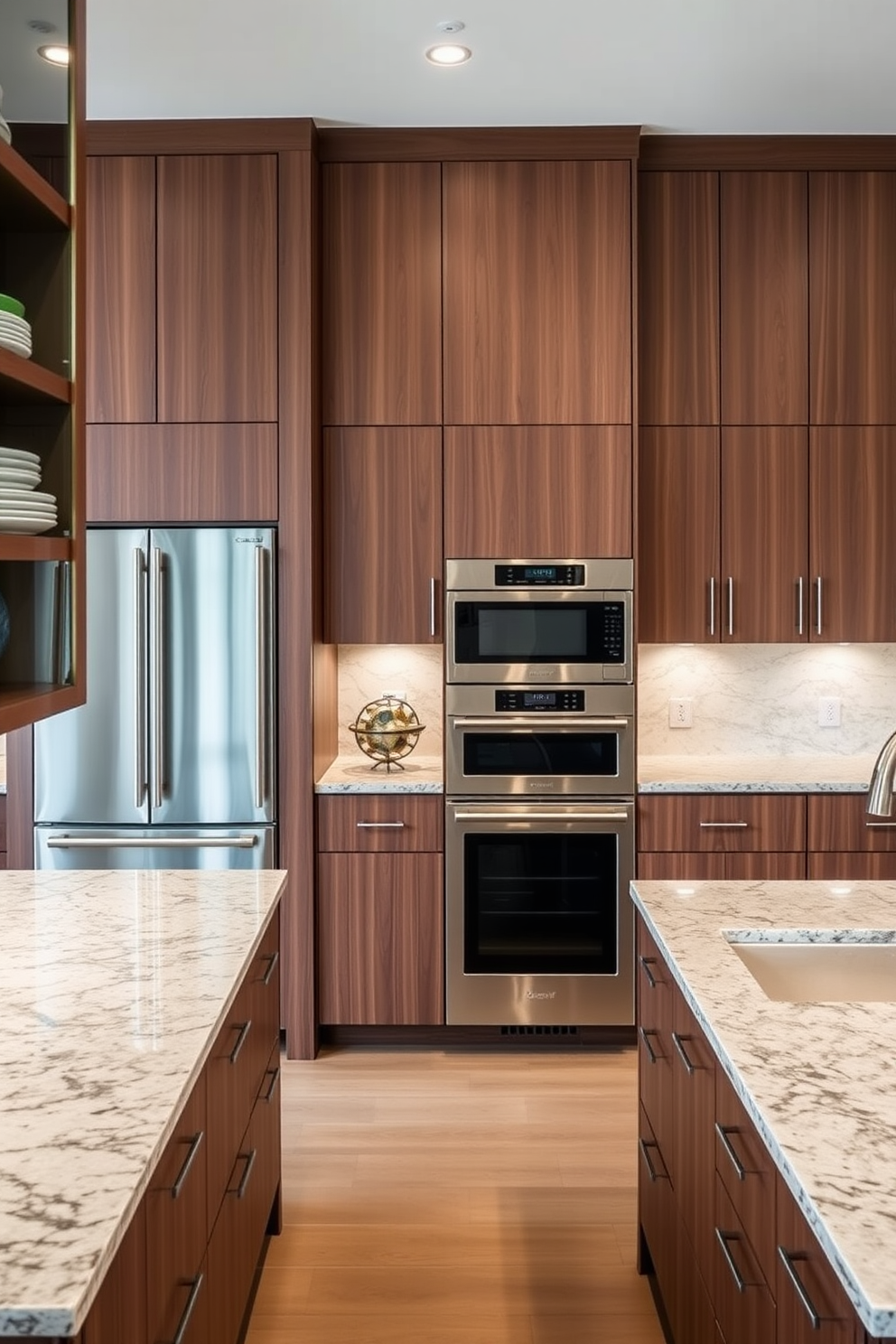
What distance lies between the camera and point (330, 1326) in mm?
2342

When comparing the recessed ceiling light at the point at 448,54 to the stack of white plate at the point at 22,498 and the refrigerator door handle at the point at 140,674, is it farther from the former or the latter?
the stack of white plate at the point at 22,498

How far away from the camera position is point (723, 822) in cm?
371

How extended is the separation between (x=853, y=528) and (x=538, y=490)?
1.09 meters

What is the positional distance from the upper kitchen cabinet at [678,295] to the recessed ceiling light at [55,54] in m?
2.39

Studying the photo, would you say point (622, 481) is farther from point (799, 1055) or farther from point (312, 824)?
point (799, 1055)

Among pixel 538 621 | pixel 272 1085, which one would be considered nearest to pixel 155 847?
pixel 272 1085

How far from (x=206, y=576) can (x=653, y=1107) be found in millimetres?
2130

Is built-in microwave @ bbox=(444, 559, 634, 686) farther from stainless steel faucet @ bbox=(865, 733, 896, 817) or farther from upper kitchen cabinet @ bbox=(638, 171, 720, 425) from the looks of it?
stainless steel faucet @ bbox=(865, 733, 896, 817)

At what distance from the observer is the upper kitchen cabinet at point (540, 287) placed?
3756mm

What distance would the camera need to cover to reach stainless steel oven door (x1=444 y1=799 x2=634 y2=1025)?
375cm

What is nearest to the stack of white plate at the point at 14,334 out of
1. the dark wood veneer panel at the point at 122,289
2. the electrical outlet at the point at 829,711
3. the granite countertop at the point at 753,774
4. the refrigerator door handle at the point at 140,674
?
the refrigerator door handle at the point at 140,674

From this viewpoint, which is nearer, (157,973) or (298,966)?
(157,973)

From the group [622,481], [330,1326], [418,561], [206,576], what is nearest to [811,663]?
[622,481]

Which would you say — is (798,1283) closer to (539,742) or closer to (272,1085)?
(272,1085)
